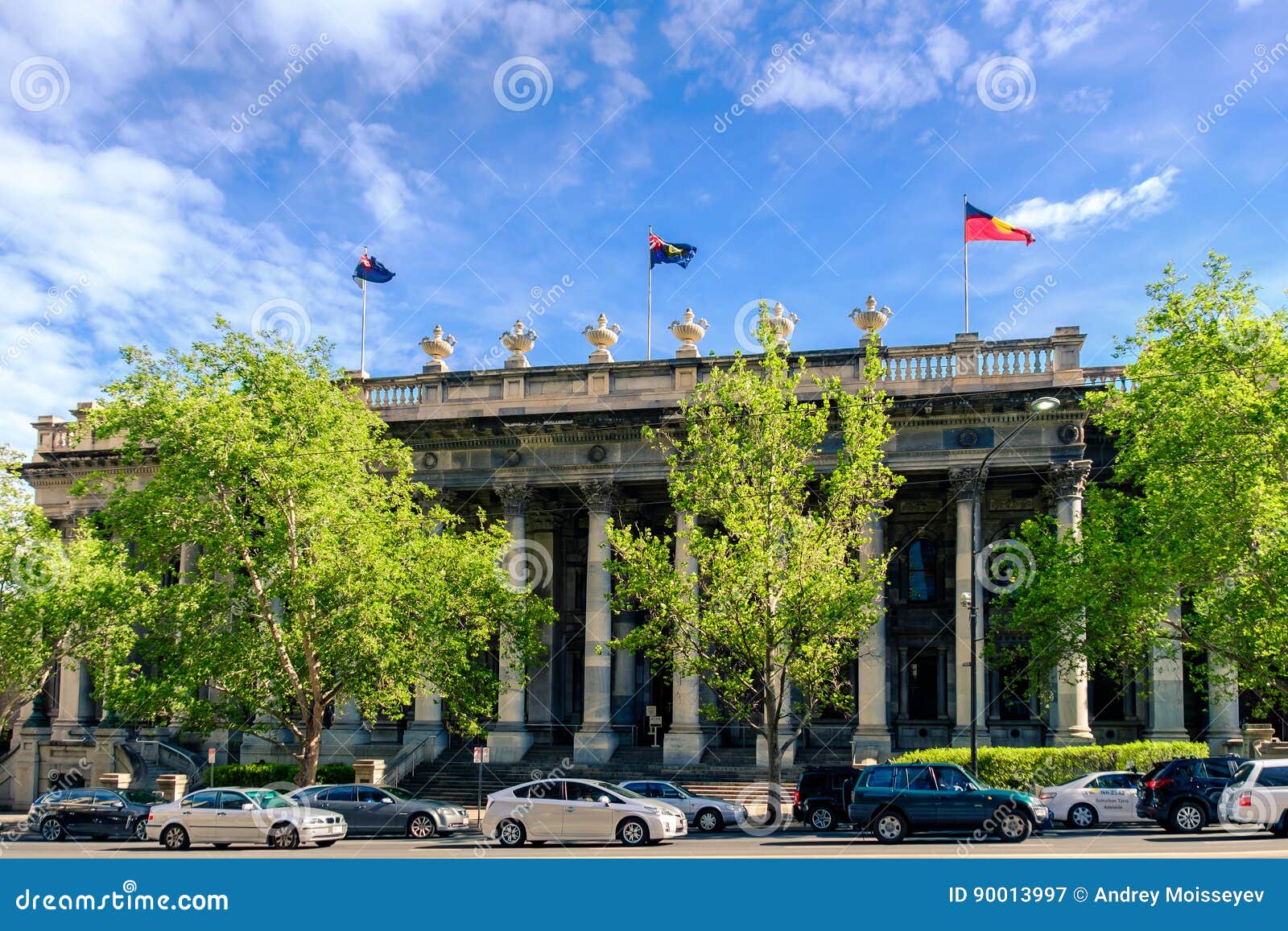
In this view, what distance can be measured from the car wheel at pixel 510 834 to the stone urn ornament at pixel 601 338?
21899 millimetres

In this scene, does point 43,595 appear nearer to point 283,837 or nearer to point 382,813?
point 382,813

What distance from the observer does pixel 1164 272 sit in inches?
1248

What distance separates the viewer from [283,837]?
80.9ft

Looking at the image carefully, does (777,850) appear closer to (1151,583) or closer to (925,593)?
(1151,583)

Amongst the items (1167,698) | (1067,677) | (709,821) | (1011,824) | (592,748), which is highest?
(1067,677)

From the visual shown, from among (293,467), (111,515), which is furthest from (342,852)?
(111,515)

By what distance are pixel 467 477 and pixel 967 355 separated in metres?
17.9

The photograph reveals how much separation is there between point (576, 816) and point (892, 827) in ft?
20.1

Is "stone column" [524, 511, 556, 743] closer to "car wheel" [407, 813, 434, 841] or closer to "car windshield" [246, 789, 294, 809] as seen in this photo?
"car wheel" [407, 813, 434, 841]

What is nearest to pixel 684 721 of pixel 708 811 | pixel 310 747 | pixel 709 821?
pixel 708 811

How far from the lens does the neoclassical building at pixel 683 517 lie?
3844cm

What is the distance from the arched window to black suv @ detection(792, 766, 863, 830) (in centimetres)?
1580

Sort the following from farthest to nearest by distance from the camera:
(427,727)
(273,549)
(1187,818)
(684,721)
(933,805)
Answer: (427,727)
(684,721)
(273,549)
(1187,818)
(933,805)

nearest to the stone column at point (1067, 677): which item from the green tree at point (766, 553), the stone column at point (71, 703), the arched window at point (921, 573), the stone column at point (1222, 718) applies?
the stone column at point (1222, 718)
